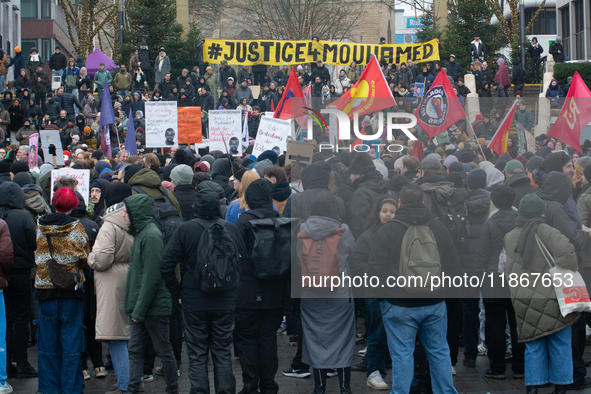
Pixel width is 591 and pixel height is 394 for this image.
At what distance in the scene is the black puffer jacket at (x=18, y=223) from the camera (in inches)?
252

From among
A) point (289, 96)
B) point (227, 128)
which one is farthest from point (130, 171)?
point (227, 128)

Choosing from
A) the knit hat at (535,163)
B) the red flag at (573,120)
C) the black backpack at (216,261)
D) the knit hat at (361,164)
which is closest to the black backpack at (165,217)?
the black backpack at (216,261)

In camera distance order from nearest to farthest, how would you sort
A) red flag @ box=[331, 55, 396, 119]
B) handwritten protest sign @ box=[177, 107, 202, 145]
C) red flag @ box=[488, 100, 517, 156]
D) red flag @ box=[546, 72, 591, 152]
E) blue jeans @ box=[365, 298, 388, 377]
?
blue jeans @ box=[365, 298, 388, 377] → red flag @ box=[331, 55, 396, 119] → red flag @ box=[546, 72, 591, 152] → red flag @ box=[488, 100, 517, 156] → handwritten protest sign @ box=[177, 107, 202, 145]

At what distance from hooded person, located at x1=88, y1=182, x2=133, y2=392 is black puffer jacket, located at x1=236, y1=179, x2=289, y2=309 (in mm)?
1071

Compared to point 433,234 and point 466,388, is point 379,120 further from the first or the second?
point 466,388

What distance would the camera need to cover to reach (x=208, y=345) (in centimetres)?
559

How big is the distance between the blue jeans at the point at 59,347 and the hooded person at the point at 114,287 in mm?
222

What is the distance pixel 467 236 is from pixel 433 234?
1.48m

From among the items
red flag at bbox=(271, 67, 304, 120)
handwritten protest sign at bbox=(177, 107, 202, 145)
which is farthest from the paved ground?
handwritten protest sign at bbox=(177, 107, 202, 145)

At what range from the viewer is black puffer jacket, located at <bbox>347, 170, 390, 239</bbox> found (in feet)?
20.9

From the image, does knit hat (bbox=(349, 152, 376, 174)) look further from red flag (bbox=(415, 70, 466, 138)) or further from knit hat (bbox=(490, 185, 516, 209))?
red flag (bbox=(415, 70, 466, 138))

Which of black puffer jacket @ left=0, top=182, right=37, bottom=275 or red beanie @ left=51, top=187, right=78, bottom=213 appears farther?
black puffer jacket @ left=0, top=182, right=37, bottom=275

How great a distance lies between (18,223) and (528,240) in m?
4.64

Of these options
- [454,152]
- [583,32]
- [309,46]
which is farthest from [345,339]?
[583,32]
